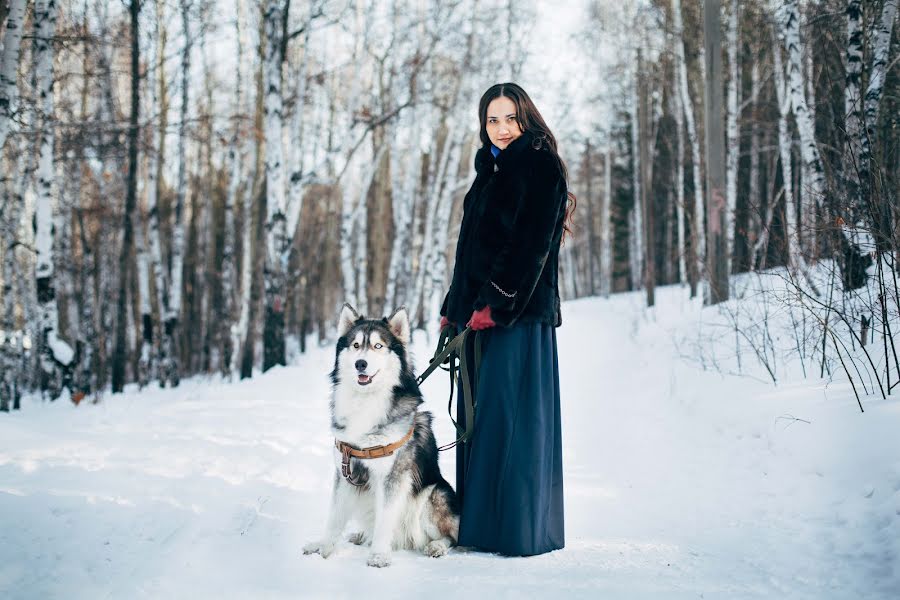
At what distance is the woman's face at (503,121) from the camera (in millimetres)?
3160

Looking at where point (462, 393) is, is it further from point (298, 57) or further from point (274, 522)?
point (298, 57)

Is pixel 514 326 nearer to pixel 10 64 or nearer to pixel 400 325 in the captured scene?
pixel 400 325

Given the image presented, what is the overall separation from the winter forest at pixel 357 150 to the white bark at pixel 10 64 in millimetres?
23

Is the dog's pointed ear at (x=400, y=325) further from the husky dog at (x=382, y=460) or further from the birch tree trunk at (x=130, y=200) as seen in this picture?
the birch tree trunk at (x=130, y=200)

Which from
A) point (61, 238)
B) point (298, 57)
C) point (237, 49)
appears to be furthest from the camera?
point (298, 57)

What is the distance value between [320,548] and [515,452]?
1.14 metres

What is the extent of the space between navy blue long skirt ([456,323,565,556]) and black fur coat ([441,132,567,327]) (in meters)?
0.19

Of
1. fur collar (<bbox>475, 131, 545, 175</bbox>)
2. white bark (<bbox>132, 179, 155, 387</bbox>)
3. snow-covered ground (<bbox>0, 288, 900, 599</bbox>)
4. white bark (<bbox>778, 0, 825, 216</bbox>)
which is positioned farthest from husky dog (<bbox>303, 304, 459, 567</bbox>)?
white bark (<bbox>132, 179, 155, 387</bbox>)

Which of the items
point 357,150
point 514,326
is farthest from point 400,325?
point 357,150

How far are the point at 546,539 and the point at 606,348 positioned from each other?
840 cm

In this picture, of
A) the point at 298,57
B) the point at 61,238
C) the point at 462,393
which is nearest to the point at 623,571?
the point at 462,393

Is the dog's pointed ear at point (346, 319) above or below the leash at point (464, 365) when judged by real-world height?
above

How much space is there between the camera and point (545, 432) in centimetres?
308

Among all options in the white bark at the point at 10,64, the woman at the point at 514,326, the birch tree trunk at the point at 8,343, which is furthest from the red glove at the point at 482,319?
the birch tree trunk at the point at 8,343
